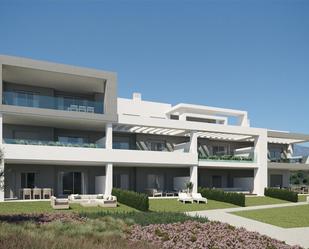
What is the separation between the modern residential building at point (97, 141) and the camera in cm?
2809

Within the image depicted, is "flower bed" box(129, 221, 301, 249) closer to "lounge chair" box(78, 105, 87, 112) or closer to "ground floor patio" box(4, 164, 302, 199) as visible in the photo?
"lounge chair" box(78, 105, 87, 112)

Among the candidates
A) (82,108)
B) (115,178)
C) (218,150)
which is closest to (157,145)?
(115,178)

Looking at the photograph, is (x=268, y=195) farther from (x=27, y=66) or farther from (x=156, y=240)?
(x=156, y=240)

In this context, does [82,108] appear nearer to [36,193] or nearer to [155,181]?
[36,193]

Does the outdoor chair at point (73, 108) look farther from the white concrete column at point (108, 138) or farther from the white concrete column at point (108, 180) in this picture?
the white concrete column at point (108, 180)

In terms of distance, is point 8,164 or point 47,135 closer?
point 8,164

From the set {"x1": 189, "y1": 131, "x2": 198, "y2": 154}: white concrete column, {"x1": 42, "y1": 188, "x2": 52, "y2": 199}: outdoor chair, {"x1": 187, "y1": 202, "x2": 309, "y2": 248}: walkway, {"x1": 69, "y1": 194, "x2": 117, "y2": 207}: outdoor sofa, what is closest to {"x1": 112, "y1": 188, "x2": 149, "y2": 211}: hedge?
{"x1": 69, "y1": 194, "x2": 117, "y2": 207}: outdoor sofa

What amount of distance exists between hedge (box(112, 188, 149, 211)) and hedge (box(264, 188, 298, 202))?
600 inches

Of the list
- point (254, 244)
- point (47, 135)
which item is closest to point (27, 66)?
point (47, 135)

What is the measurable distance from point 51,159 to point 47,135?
475 centimetres

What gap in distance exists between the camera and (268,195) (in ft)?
120

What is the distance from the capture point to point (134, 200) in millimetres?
23984

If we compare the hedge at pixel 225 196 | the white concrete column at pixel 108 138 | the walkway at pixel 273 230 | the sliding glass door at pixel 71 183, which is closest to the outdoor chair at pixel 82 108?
the white concrete column at pixel 108 138

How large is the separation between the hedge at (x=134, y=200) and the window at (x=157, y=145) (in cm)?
1114
